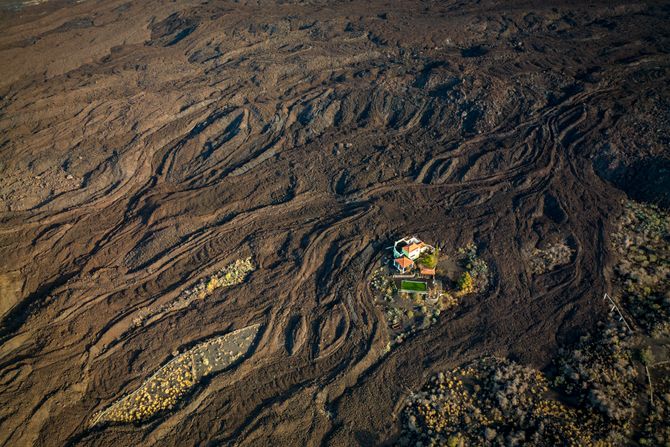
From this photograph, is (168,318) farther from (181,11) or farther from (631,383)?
(181,11)

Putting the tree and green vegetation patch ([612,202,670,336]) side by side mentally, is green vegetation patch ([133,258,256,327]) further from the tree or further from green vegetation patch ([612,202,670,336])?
green vegetation patch ([612,202,670,336])

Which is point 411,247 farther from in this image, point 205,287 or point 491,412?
point 205,287

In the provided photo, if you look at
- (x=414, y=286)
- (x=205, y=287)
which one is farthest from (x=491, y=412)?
(x=205, y=287)

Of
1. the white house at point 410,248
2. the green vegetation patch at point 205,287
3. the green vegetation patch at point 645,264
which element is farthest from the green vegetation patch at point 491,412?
the green vegetation patch at point 205,287

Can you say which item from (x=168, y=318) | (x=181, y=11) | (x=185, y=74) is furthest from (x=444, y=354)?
(x=181, y=11)

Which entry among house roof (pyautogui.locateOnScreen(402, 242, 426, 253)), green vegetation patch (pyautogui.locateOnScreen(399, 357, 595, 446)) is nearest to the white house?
house roof (pyautogui.locateOnScreen(402, 242, 426, 253))

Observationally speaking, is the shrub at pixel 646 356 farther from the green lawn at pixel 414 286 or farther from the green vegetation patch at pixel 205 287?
the green vegetation patch at pixel 205 287
